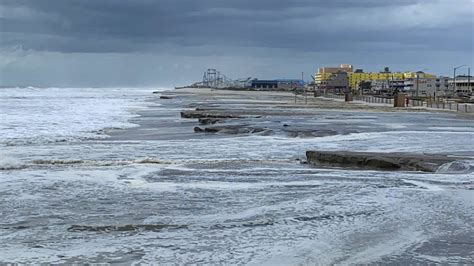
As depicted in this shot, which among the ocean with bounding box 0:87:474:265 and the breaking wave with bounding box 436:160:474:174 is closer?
the ocean with bounding box 0:87:474:265

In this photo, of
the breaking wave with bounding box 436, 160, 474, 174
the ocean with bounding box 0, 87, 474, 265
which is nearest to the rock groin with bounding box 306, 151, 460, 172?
the breaking wave with bounding box 436, 160, 474, 174

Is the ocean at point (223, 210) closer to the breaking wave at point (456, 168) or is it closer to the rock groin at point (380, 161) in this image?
the breaking wave at point (456, 168)

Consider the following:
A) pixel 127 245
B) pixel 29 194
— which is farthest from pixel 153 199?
pixel 127 245

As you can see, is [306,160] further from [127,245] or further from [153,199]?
[127,245]

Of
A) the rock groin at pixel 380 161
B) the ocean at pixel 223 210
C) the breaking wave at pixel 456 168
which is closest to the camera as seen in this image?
the ocean at pixel 223 210

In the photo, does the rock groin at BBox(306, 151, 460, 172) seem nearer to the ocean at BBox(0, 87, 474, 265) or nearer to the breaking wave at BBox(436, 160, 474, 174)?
the breaking wave at BBox(436, 160, 474, 174)


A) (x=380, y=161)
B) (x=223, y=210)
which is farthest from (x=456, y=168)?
(x=223, y=210)

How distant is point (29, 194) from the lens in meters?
10.9

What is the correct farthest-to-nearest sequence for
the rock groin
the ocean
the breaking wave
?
the rock groin, the breaking wave, the ocean

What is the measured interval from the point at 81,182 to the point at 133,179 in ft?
3.61

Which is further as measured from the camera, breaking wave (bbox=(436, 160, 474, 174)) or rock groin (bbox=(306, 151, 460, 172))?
rock groin (bbox=(306, 151, 460, 172))

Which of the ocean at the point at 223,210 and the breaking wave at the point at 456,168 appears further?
the breaking wave at the point at 456,168

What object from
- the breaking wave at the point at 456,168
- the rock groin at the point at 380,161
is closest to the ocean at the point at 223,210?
the breaking wave at the point at 456,168

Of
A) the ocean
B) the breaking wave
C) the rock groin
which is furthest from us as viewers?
the rock groin
